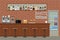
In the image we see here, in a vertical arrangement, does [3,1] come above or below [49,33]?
above

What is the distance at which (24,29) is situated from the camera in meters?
18.0

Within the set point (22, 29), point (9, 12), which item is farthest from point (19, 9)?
point (22, 29)

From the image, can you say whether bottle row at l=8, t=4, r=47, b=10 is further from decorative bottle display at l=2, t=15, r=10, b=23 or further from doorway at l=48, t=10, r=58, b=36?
decorative bottle display at l=2, t=15, r=10, b=23

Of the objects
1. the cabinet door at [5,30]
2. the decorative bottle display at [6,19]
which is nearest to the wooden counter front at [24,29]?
the cabinet door at [5,30]

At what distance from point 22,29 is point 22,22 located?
1386 millimetres

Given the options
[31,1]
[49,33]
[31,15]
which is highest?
[31,1]

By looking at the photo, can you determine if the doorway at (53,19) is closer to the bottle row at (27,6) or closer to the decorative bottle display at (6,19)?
the bottle row at (27,6)

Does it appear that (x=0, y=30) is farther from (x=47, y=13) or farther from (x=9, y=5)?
(x=47, y=13)

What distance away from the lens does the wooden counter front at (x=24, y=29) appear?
17969 millimetres

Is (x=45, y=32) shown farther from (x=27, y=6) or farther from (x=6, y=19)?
(x=6, y=19)

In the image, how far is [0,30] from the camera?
1798cm

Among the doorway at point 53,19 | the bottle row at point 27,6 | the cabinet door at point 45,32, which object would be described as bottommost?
the cabinet door at point 45,32

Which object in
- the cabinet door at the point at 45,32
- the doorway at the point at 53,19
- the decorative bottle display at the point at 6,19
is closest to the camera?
the cabinet door at the point at 45,32

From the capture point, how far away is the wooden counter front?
17969 mm
